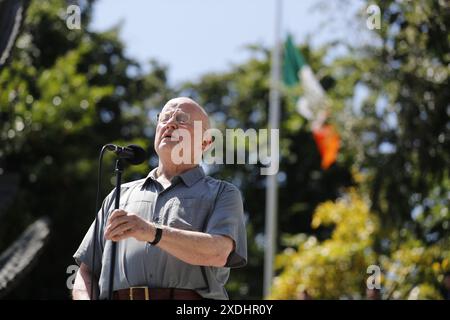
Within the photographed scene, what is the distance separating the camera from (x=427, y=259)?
489 inches

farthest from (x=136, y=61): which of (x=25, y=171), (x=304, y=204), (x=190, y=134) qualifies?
(x=190, y=134)

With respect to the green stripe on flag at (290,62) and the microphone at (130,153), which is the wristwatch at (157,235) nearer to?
the microphone at (130,153)

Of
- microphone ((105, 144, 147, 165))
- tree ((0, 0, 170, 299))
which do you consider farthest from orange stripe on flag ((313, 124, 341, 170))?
microphone ((105, 144, 147, 165))

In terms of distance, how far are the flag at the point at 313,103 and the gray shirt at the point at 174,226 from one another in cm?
1115

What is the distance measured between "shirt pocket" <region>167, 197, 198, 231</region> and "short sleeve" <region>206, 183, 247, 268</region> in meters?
0.09

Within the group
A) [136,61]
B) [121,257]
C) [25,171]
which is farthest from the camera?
[136,61]

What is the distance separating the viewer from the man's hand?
13.4 feet

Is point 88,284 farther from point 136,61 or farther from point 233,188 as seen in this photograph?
point 136,61

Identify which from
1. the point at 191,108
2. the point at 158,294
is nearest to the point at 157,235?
the point at 158,294

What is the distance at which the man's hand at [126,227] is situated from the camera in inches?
161

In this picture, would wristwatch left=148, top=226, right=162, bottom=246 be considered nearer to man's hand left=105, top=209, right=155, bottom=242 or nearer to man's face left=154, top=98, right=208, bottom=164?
man's hand left=105, top=209, right=155, bottom=242

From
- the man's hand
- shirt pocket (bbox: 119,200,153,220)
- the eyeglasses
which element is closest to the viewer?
the man's hand
